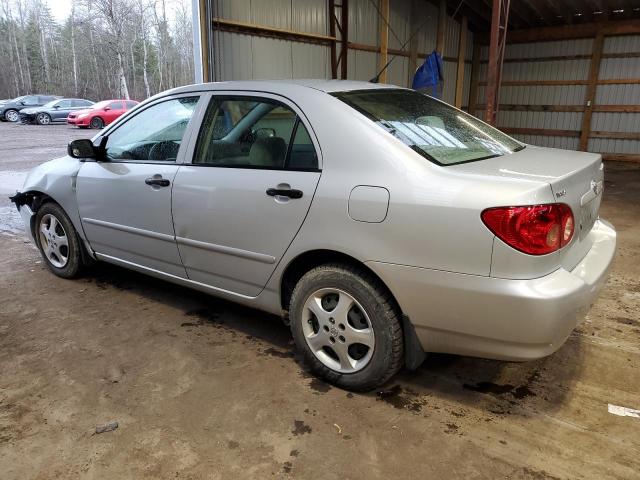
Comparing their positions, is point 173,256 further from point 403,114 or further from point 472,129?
point 472,129

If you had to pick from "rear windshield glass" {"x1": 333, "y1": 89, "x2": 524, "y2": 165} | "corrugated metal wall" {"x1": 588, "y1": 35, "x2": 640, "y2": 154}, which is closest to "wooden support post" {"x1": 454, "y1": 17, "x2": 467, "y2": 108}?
"corrugated metal wall" {"x1": 588, "y1": 35, "x2": 640, "y2": 154}

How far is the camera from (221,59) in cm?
875

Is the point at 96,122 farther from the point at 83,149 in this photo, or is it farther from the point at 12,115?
the point at 83,149

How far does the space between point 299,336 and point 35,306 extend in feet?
7.31

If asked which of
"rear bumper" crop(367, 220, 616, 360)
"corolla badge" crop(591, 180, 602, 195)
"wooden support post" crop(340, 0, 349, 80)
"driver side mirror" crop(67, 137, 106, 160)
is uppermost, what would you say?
"wooden support post" crop(340, 0, 349, 80)

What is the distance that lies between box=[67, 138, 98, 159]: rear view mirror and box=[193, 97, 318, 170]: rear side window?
1019 mm

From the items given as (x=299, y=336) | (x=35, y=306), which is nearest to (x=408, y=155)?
(x=299, y=336)

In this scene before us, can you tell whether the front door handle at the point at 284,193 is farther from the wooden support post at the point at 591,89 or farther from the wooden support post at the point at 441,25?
the wooden support post at the point at 591,89

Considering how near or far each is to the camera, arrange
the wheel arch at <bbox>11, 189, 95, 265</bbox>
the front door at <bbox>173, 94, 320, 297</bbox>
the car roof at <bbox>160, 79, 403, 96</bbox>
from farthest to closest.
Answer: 1. the wheel arch at <bbox>11, 189, 95, 265</bbox>
2. the car roof at <bbox>160, 79, 403, 96</bbox>
3. the front door at <bbox>173, 94, 320, 297</bbox>

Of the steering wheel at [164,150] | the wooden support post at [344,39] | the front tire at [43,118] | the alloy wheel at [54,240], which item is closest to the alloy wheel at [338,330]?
the steering wheel at [164,150]

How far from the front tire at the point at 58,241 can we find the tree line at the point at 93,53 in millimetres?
40408

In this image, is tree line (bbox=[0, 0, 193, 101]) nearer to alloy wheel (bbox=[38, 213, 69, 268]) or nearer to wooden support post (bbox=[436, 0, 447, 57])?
wooden support post (bbox=[436, 0, 447, 57])

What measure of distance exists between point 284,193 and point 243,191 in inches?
11.3

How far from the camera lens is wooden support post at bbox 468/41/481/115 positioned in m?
14.9
